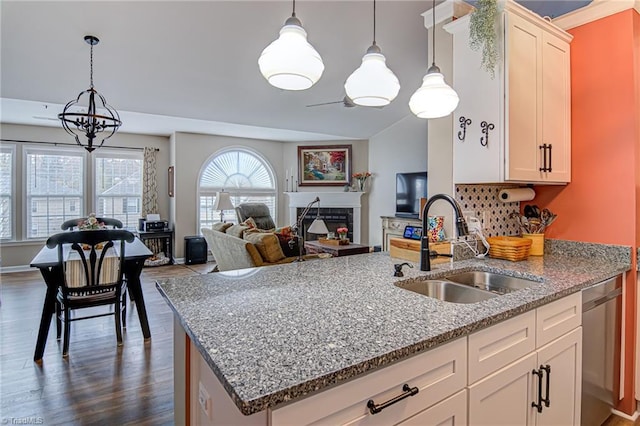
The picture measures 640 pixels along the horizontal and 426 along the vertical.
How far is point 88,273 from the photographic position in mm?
2891

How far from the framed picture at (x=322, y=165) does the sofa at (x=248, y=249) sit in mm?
3543

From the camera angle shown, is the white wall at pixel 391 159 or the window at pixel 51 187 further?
the white wall at pixel 391 159

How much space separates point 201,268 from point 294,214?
2429mm

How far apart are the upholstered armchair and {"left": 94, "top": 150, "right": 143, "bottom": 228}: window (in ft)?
7.01

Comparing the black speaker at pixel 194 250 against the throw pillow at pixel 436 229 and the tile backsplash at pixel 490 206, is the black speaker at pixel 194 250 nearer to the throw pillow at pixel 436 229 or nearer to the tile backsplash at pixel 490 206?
A: the throw pillow at pixel 436 229

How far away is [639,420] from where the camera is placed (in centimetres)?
210

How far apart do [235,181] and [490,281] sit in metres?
6.43

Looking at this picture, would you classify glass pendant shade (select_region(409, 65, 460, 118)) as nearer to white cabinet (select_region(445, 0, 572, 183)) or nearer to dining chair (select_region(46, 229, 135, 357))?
white cabinet (select_region(445, 0, 572, 183))

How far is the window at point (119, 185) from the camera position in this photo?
6645 millimetres

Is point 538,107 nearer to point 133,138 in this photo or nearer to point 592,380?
point 592,380

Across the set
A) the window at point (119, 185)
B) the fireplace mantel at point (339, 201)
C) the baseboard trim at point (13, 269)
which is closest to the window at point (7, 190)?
the baseboard trim at point (13, 269)

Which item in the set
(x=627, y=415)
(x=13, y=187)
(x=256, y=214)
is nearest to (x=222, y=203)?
(x=256, y=214)

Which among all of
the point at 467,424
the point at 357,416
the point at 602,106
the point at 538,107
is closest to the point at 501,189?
the point at 538,107

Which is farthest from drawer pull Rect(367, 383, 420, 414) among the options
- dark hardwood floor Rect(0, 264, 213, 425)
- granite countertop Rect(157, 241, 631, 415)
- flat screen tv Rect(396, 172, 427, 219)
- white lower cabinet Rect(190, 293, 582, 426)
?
flat screen tv Rect(396, 172, 427, 219)
